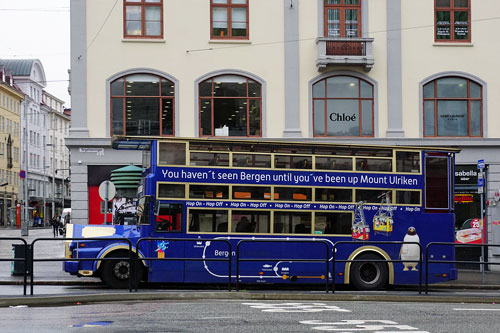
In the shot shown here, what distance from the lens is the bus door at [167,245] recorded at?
17359 mm

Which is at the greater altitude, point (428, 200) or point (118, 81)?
point (118, 81)

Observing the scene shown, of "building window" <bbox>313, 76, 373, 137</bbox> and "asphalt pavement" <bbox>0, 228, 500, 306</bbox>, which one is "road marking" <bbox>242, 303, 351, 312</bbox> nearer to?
"asphalt pavement" <bbox>0, 228, 500, 306</bbox>

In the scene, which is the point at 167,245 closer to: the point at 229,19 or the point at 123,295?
the point at 123,295

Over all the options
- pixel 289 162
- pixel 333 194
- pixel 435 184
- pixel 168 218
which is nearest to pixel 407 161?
pixel 435 184

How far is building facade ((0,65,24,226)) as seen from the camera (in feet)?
333

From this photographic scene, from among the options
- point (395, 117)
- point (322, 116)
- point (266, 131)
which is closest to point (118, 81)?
point (266, 131)

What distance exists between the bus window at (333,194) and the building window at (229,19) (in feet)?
40.8

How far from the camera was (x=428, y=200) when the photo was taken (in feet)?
65.3

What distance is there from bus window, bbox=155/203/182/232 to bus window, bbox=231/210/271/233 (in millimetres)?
1341

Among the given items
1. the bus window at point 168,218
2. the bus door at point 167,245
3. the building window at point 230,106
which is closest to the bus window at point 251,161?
the bus door at point 167,245

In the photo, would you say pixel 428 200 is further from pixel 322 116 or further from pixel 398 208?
pixel 322 116

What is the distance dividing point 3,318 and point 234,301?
15.0 ft

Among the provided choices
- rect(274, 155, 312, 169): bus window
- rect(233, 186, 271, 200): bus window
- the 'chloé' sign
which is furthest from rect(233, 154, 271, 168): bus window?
the 'chloé' sign

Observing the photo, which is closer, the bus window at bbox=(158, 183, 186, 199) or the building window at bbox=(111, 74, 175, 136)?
the bus window at bbox=(158, 183, 186, 199)
